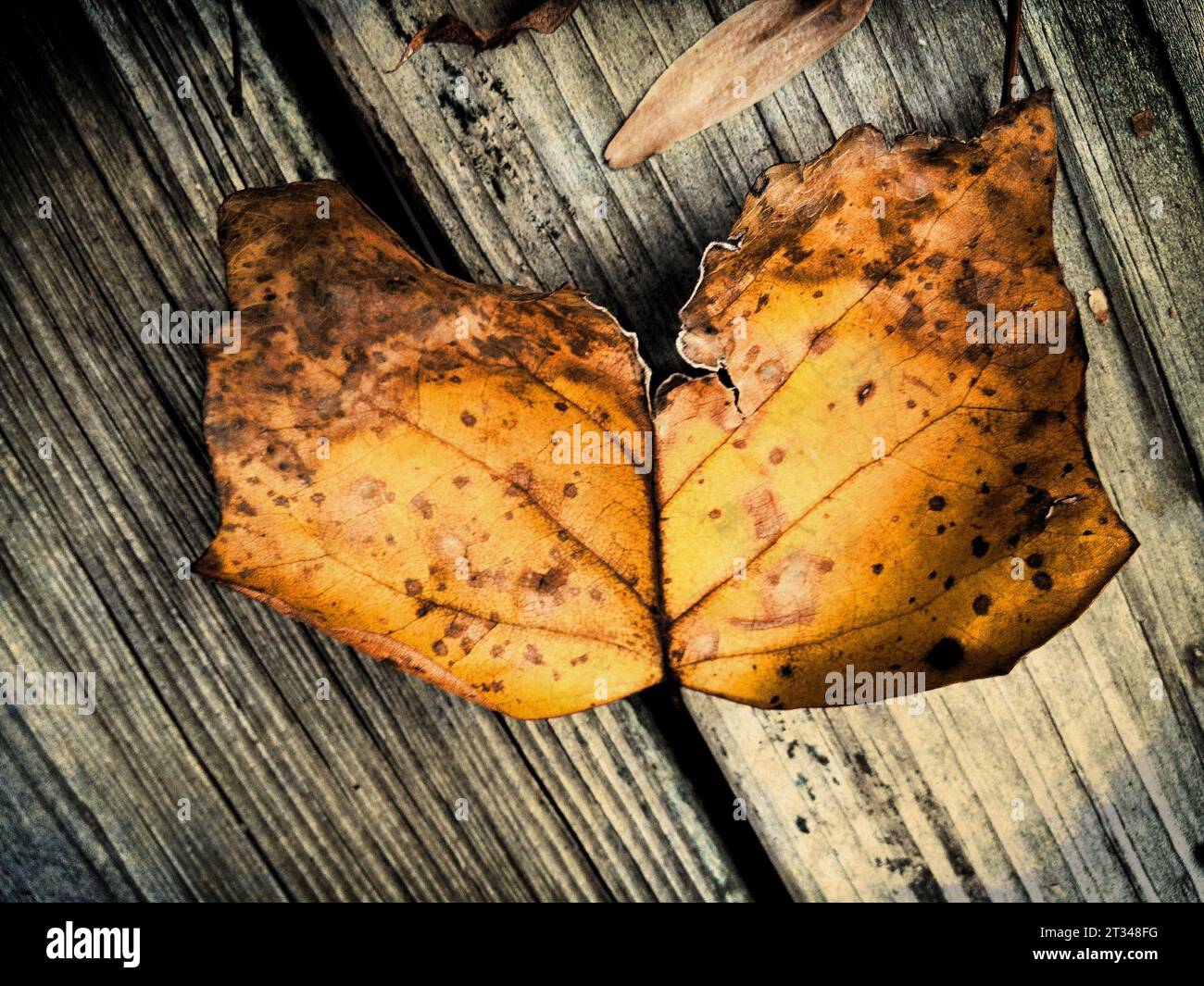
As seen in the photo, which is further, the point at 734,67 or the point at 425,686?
the point at 425,686

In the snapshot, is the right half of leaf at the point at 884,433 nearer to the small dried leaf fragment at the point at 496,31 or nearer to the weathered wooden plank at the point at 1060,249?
the weathered wooden plank at the point at 1060,249

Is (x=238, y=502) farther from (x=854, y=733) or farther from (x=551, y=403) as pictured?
(x=854, y=733)

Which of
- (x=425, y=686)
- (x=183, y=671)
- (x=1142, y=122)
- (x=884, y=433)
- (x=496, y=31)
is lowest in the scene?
(x=425, y=686)

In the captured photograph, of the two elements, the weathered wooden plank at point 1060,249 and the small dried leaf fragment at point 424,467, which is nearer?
the small dried leaf fragment at point 424,467

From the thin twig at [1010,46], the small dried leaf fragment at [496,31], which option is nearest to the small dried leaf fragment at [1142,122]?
the thin twig at [1010,46]

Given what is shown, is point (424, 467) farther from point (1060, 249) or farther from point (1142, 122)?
point (1142, 122)

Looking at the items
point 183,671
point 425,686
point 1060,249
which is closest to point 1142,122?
point 1060,249

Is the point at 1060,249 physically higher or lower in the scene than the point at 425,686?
higher
